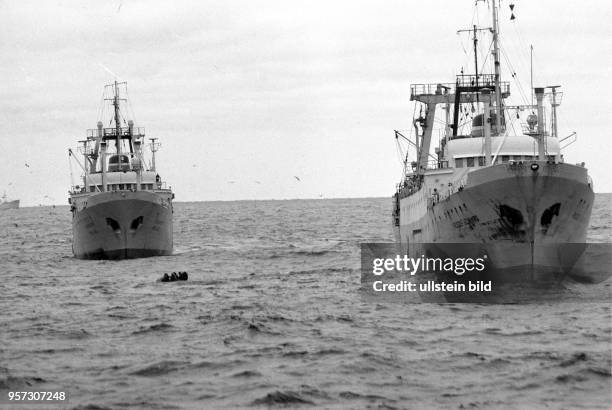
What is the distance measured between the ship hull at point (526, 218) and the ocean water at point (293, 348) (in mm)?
1805

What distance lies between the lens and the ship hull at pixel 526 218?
1184 inches

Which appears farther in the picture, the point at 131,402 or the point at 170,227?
the point at 170,227

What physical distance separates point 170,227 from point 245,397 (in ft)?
136

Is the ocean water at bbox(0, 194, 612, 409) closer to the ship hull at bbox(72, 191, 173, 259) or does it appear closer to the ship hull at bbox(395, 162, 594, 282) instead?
the ship hull at bbox(395, 162, 594, 282)

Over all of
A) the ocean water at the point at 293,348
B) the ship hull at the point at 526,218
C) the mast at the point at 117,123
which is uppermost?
the mast at the point at 117,123

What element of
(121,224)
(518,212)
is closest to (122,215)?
(121,224)

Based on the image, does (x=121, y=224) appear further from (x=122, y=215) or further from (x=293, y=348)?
(x=293, y=348)

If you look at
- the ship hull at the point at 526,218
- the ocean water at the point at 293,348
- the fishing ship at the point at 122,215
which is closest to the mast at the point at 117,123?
the fishing ship at the point at 122,215

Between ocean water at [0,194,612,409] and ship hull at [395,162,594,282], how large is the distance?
1.80 m

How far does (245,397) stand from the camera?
16.1 m

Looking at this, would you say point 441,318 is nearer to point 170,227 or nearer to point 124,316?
point 124,316

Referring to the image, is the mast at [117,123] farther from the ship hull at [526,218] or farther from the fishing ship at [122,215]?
the ship hull at [526,218]

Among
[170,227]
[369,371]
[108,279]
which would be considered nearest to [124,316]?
[369,371]

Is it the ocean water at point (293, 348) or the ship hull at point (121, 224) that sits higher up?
the ship hull at point (121, 224)
